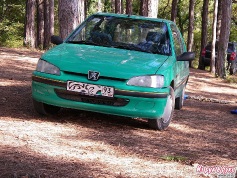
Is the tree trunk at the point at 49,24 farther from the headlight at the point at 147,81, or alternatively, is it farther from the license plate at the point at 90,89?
the headlight at the point at 147,81

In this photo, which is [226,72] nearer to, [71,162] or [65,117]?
[65,117]

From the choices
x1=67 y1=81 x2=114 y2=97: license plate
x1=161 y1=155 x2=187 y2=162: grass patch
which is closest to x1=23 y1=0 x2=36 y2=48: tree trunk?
x1=67 y1=81 x2=114 y2=97: license plate

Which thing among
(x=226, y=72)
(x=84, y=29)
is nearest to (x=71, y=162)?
(x=84, y=29)

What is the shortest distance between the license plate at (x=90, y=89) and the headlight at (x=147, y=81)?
285 millimetres

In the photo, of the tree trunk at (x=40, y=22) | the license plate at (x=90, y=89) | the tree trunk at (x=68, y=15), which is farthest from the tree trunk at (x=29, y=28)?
the license plate at (x=90, y=89)

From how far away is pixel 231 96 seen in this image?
12.2 m

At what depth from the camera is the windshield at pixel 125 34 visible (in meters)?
6.54

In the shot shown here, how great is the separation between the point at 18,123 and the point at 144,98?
169cm

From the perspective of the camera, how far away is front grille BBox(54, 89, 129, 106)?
5.47 meters

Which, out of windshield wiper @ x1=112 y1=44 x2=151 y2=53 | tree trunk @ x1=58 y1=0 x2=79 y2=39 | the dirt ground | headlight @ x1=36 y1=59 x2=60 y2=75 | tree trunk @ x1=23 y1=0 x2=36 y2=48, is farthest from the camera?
tree trunk @ x1=23 y1=0 x2=36 y2=48

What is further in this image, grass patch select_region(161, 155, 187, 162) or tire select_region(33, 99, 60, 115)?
tire select_region(33, 99, 60, 115)

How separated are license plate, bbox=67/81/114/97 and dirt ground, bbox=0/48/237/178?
1.69 feet

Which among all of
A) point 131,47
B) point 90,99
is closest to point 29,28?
point 131,47

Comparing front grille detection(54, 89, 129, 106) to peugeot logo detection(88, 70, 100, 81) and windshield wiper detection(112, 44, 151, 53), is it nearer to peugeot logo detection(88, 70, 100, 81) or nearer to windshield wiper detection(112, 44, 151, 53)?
peugeot logo detection(88, 70, 100, 81)
